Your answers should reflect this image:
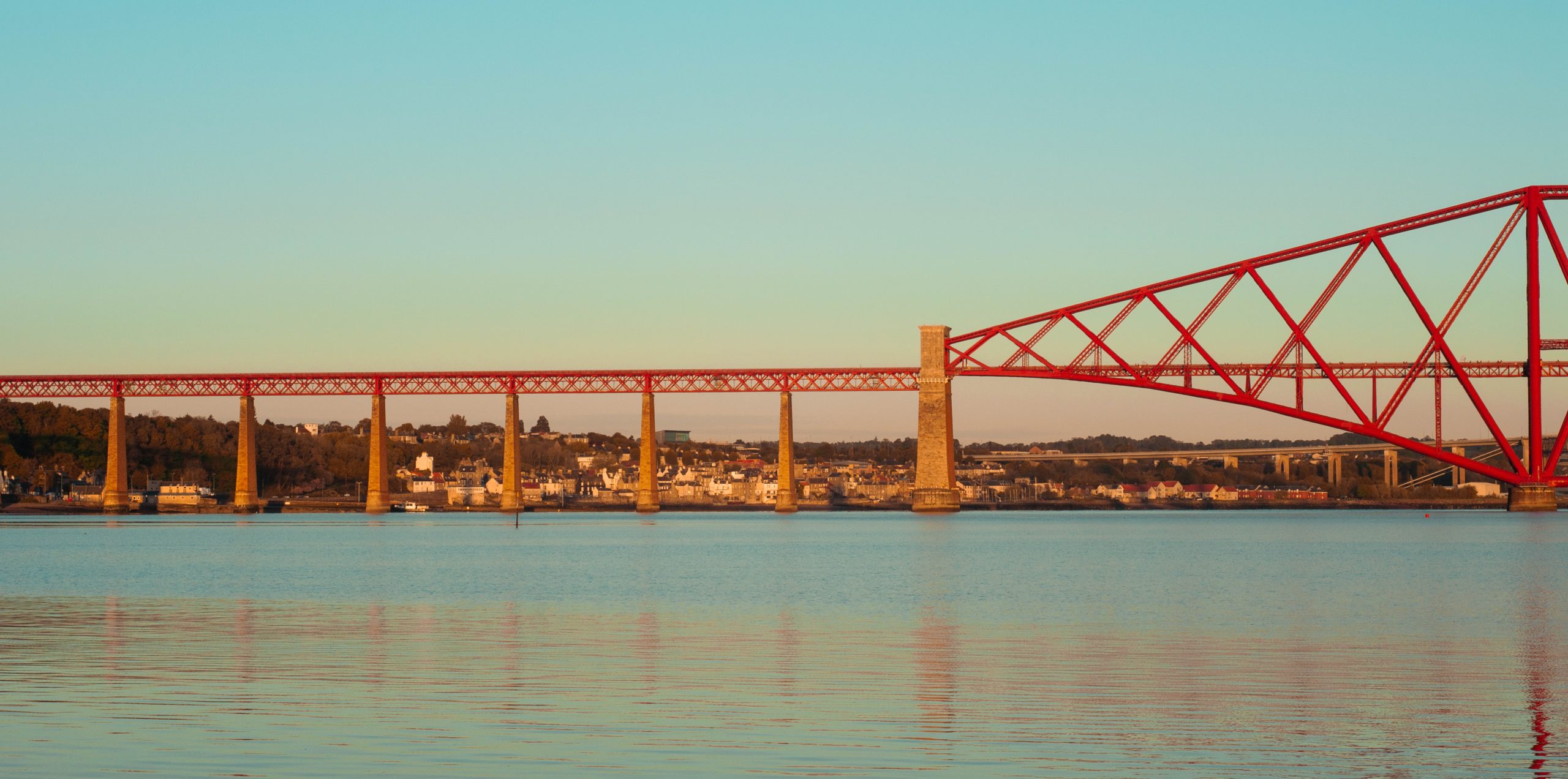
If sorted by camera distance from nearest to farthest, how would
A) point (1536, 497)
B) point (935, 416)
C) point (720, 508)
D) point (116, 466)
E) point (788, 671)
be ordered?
1. point (788, 671)
2. point (1536, 497)
3. point (935, 416)
4. point (116, 466)
5. point (720, 508)

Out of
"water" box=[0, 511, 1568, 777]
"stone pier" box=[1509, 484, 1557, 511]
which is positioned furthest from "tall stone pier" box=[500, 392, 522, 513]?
"water" box=[0, 511, 1568, 777]

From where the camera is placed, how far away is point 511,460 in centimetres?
11619

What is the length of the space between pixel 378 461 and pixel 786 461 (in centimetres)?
2981

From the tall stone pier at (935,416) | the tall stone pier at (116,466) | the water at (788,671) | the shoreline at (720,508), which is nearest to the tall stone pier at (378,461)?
the shoreline at (720,508)

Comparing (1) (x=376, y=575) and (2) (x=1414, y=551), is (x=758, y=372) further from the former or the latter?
(1) (x=376, y=575)

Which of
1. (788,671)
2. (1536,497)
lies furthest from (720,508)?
(788,671)

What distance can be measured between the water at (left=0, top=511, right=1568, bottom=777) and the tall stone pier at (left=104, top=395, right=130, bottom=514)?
76885 mm

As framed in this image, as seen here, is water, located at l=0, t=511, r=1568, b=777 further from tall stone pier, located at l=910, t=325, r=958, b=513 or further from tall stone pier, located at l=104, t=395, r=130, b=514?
tall stone pier, located at l=104, t=395, r=130, b=514

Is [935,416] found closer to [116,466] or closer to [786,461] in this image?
[786,461]

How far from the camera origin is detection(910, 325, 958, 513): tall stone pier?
344 ft

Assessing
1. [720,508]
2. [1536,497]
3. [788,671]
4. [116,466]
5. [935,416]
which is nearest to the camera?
[788,671]

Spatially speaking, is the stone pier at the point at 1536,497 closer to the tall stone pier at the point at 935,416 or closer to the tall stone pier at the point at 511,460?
the tall stone pier at the point at 935,416

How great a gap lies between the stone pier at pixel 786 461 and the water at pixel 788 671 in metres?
70.3

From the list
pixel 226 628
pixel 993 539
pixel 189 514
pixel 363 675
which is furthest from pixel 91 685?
pixel 189 514
